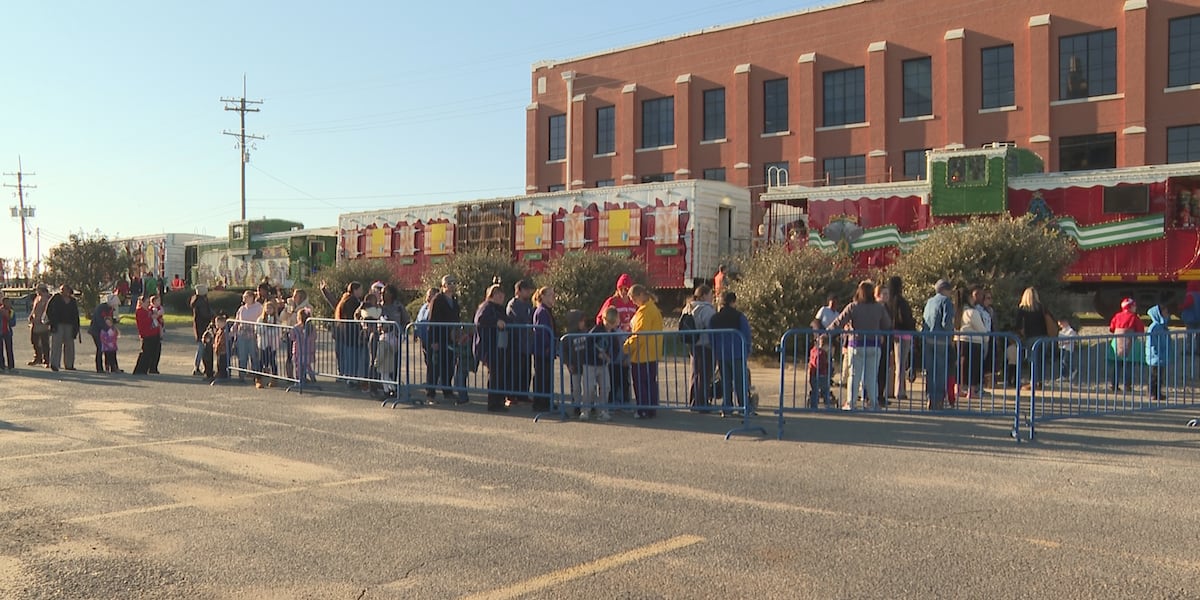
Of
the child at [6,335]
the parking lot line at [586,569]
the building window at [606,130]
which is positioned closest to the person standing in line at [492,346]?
the parking lot line at [586,569]

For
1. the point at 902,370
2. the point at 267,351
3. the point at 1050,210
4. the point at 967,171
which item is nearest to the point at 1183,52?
the point at 1050,210

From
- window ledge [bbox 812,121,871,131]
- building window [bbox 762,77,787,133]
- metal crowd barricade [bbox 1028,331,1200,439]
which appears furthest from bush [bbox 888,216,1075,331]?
building window [bbox 762,77,787,133]

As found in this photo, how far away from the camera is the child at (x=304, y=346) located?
14.2m

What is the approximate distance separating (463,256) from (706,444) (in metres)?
17.3

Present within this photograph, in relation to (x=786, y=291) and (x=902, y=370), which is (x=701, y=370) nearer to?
(x=902, y=370)

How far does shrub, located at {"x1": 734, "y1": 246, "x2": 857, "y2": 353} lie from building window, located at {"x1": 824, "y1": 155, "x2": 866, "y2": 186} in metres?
19.4

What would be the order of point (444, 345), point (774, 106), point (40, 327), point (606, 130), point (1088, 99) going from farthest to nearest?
1. point (606, 130)
2. point (774, 106)
3. point (1088, 99)
4. point (40, 327)
5. point (444, 345)

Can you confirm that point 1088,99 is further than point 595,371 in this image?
Yes

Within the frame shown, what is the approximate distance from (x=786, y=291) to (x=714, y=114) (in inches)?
963

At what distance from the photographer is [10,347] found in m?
18.3

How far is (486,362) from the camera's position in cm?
1189

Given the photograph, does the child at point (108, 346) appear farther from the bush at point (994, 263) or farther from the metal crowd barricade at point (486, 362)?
the bush at point (994, 263)

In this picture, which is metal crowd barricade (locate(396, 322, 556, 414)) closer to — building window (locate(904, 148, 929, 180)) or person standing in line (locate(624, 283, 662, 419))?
person standing in line (locate(624, 283, 662, 419))

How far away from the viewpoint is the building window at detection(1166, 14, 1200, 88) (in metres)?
29.8
